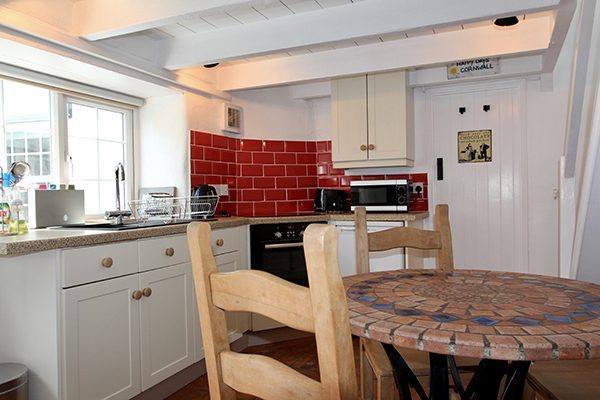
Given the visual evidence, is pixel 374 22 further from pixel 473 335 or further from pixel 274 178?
pixel 473 335

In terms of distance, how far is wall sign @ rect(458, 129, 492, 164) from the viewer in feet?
11.4

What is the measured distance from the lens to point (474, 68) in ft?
10.9

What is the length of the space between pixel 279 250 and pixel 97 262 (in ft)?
4.77

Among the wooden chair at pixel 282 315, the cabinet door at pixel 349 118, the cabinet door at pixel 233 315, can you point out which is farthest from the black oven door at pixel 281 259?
the wooden chair at pixel 282 315

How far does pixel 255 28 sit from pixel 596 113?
1.96 metres

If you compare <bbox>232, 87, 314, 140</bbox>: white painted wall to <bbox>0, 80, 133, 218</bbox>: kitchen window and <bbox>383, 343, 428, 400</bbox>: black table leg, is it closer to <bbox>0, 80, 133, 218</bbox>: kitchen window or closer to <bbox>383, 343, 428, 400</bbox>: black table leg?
<bbox>0, 80, 133, 218</bbox>: kitchen window

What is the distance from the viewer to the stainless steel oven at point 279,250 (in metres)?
3.02

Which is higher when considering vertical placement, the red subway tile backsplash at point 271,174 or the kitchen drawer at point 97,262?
the red subway tile backsplash at point 271,174

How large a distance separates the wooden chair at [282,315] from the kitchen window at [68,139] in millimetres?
2119

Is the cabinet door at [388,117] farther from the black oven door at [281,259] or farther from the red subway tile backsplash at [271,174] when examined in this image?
the black oven door at [281,259]

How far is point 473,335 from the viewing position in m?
0.76

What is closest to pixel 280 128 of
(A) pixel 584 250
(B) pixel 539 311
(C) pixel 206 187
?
(C) pixel 206 187

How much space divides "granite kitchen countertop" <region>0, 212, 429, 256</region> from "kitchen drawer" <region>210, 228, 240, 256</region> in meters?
0.04

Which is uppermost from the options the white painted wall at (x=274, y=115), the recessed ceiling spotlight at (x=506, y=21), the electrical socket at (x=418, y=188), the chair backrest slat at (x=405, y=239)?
the recessed ceiling spotlight at (x=506, y=21)
